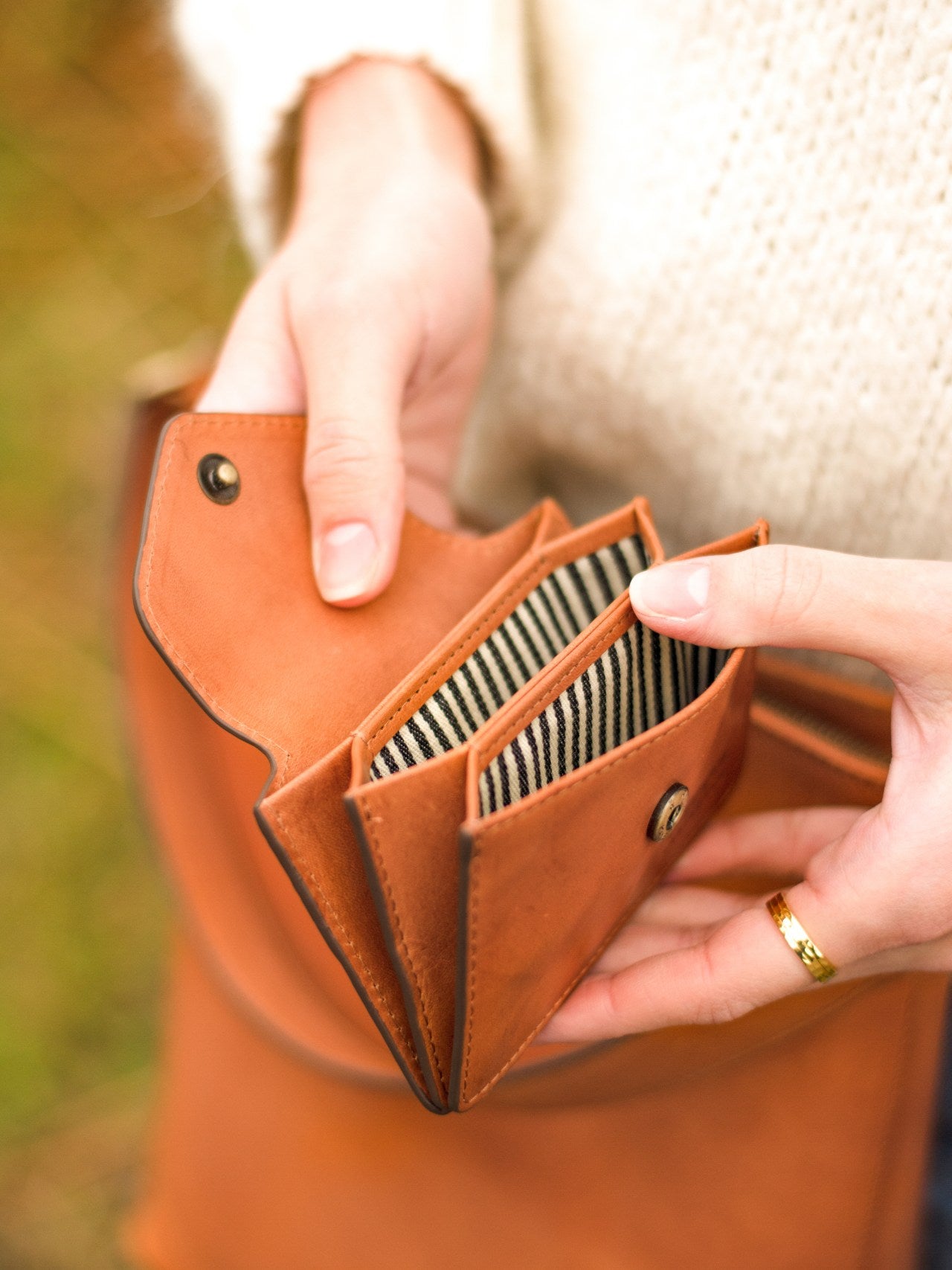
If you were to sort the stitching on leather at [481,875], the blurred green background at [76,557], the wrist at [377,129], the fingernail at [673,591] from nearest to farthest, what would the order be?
the stitching on leather at [481,875] < the fingernail at [673,591] < the wrist at [377,129] < the blurred green background at [76,557]

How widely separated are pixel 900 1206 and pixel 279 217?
1.13m

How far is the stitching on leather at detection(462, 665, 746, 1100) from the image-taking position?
49cm

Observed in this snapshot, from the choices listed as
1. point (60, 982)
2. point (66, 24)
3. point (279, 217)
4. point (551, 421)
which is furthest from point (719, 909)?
point (66, 24)

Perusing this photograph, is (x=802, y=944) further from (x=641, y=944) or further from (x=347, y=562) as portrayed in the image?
(x=347, y=562)

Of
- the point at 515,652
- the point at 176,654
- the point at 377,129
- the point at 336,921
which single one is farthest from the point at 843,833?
the point at 377,129

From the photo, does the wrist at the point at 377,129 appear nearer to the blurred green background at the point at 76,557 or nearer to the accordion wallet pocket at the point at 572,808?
the accordion wallet pocket at the point at 572,808

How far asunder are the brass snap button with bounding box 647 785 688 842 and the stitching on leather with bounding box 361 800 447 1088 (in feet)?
0.61

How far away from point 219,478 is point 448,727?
248mm

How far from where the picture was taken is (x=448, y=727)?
624mm

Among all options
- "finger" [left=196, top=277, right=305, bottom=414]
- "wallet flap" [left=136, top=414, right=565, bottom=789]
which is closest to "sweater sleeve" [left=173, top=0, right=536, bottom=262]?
"finger" [left=196, top=277, right=305, bottom=414]

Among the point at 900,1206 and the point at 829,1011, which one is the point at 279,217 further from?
the point at 900,1206

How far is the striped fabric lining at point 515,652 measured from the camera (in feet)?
2.00

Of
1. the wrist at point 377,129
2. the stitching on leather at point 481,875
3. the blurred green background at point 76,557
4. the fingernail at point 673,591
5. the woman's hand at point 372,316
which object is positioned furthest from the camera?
the blurred green background at point 76,557

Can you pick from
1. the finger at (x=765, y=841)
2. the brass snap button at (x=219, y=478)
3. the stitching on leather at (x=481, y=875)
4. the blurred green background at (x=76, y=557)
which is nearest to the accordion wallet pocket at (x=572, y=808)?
the stitching on leather at (x=481, y=875)
